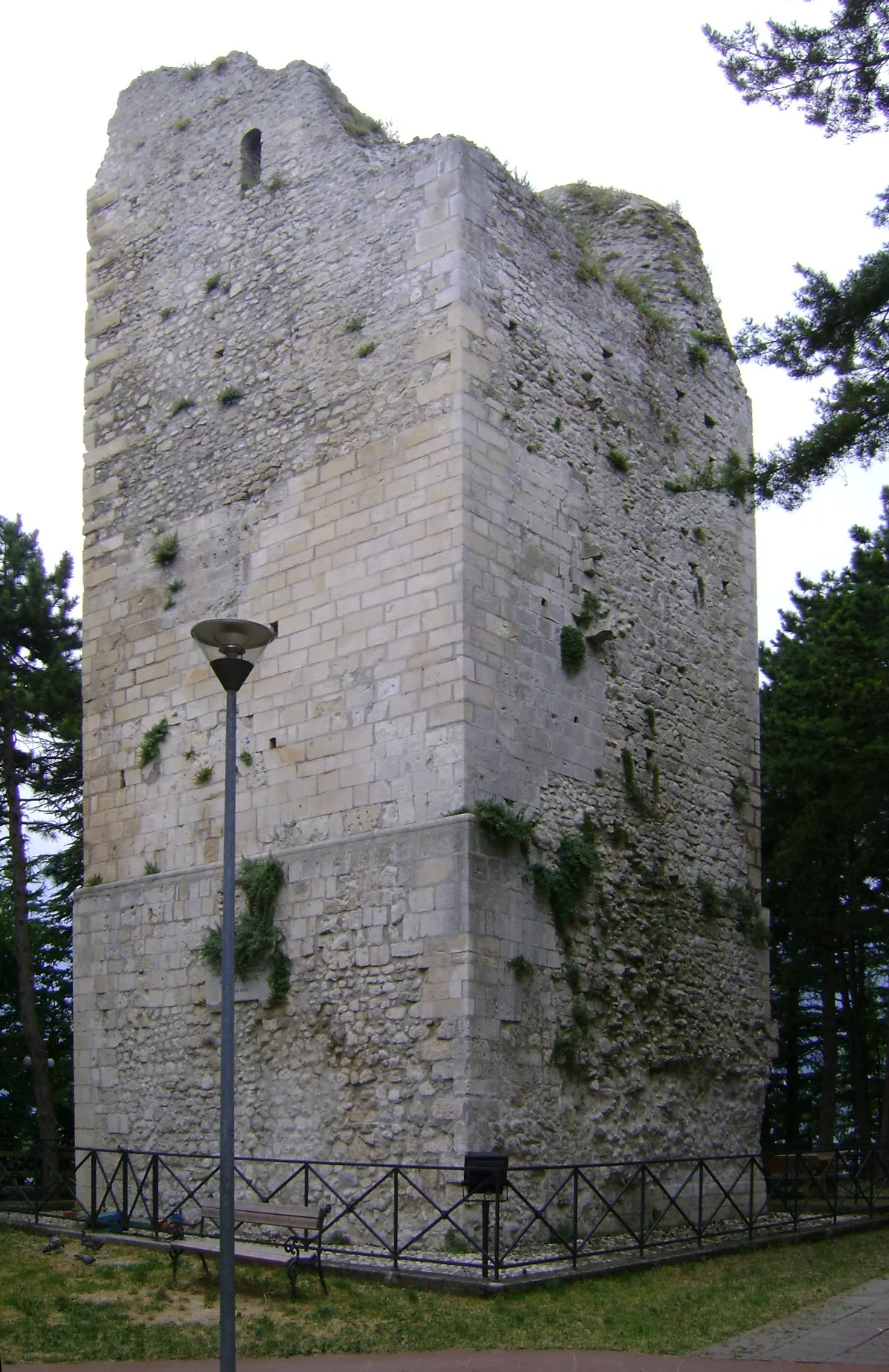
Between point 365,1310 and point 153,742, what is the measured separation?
21.6ft

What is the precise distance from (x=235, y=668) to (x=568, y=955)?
5503mm

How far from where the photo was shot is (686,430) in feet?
51.6

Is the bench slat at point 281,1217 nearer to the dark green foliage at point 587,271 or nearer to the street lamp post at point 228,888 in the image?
the street lamp post at point 228,888

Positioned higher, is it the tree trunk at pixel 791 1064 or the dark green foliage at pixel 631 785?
the dark green foliage at pixel 631 785

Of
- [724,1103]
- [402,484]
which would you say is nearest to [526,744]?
[402,484]

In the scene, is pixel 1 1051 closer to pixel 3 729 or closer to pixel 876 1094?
pixel 3 729

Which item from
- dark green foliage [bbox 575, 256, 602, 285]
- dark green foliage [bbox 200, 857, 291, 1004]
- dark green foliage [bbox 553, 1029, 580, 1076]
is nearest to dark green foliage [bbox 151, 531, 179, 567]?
dark green foliage [bbox 200, 857, 291, 1004]

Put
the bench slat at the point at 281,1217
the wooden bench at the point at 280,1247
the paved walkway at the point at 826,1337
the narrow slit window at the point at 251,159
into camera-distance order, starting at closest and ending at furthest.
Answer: the paved walkway at the point at 826,1337, the wooden bench at the point at 280,1247, the bench slat at the point at 281,1217, the narrow slit window at the point at 251,159

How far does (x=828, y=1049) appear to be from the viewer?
2327 centimetres

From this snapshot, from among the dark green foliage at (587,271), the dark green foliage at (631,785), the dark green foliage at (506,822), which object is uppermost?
the dark green foliage at (587,271)

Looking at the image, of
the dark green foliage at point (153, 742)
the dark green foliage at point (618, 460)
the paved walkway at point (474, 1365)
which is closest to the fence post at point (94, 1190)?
the dark green foliage at point (153, 742)

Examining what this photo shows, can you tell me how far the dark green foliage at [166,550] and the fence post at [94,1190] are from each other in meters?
5.66

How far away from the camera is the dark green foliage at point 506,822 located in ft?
37.2

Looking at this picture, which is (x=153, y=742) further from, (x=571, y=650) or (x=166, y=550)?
(x=571, y=650)
